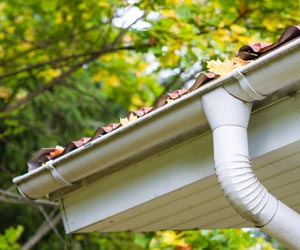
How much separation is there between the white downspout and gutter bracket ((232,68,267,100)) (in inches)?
2.1

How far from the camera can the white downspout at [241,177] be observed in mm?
2207

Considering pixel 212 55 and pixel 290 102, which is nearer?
pixel 290 102

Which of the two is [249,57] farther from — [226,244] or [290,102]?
[226,244]

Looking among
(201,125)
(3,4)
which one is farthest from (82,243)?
(201,125)

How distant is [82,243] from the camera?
308 inches

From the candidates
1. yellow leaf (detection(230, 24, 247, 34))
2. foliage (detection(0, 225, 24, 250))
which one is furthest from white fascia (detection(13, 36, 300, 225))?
yellow leaf (detection(230, 24, 247, 34))

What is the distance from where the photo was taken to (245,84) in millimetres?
2248

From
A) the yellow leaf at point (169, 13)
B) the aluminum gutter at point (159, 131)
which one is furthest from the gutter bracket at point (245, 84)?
the yellow leaf at point (169, 13)

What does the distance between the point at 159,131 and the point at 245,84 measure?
0.39 metres

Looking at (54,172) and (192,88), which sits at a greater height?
(54,172)

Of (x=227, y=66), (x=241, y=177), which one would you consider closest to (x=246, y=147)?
(x=241, y=177)

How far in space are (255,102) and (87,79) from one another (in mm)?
6118

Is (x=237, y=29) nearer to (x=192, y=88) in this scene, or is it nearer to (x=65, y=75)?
(x=65, y=75)

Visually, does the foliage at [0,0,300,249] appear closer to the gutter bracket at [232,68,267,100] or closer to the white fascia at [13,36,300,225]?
the white fascia at [13,36,300,225]
